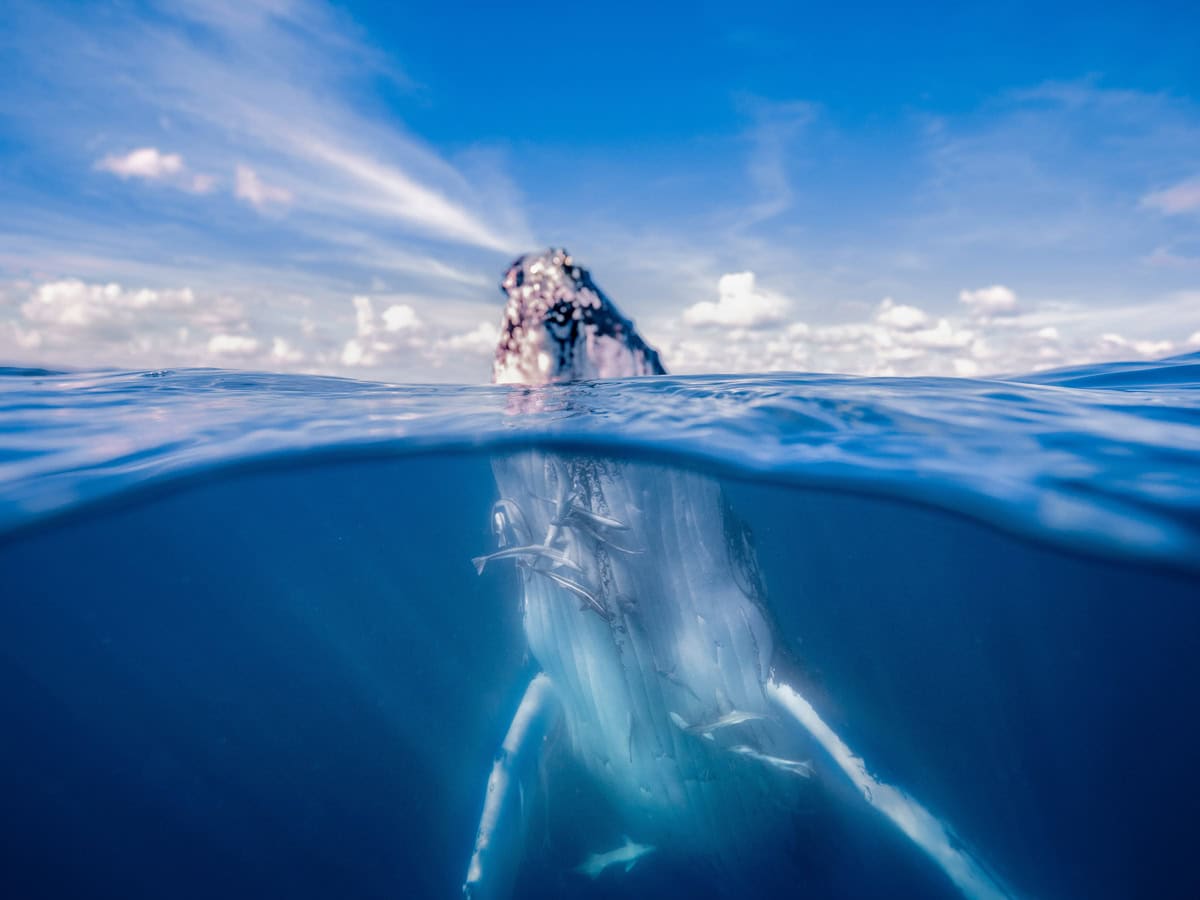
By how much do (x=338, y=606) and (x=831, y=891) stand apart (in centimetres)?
1199

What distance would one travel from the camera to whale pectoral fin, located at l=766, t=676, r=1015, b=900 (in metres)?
6.72

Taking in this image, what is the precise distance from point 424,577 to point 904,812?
447 inches

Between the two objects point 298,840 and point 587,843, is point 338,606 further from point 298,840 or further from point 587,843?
point 587,843

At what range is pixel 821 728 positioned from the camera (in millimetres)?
7441

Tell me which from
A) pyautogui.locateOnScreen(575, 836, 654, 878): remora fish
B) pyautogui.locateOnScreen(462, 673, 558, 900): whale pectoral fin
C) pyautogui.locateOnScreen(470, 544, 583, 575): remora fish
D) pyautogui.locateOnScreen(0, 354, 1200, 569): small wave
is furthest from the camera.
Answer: pyautogui.locateOnScreen(575, 836, 654, 878): remora fish

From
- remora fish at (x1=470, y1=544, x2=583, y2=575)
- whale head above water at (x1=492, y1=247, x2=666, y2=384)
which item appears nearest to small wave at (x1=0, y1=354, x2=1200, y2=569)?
whale head above water at (x1=492, y1=247, x2=666, y2=384)

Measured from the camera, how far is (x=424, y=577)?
15.4m

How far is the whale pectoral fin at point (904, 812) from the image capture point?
6.72 m

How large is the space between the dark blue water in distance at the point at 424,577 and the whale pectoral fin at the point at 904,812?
20cm

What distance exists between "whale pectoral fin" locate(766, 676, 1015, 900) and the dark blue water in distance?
205mm

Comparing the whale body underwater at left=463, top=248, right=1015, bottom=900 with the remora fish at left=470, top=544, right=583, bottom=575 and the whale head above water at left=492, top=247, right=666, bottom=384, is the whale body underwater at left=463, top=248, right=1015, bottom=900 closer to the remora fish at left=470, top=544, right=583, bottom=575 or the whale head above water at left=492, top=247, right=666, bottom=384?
the remora fish at left=470, top=544, right=583, bottom=575

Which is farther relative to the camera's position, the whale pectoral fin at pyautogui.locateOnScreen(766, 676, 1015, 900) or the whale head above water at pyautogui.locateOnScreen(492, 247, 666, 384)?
the whale head above water at pyautogui.locateOnScreen(492, 247, 666, 384)

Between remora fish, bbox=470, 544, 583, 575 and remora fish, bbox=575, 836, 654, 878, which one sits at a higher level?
remora fish, bbox=470, 544, 583, 575

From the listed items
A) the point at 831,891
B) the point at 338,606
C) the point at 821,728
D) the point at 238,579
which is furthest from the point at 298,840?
the point at 821,728
